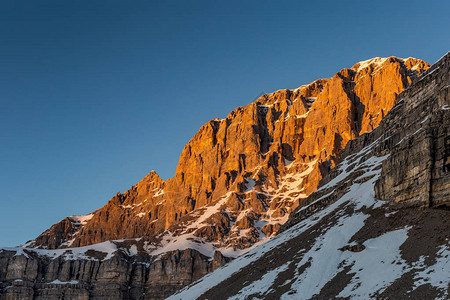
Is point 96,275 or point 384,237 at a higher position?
point 384,237

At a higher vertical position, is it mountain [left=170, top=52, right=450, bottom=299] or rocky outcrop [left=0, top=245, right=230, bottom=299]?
mountain [left=170, top=52, right=450, bottom=299]

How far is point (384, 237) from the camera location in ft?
171

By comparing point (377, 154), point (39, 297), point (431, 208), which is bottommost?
point (39, 297)

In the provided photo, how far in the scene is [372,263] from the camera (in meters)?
46.9

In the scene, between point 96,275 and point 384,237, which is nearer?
point 384,237

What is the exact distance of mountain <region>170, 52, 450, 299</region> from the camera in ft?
136

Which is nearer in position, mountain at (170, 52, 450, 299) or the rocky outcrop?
mountain at (170, 52, 450, 299)

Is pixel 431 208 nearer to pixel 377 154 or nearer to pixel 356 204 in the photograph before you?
pixel 356 204

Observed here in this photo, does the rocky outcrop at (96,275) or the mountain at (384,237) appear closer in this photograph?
the mountain at (384,237)

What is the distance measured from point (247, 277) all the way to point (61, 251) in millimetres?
148102

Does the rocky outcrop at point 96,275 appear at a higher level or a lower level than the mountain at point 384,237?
lower

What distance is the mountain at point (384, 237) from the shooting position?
41562 millimetres

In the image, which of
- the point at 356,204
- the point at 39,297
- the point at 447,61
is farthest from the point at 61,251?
the point at 447,61

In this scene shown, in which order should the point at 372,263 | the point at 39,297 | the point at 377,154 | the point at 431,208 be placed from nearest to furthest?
the point at 372,263 → the point at 431,208 → the point at 377,154 → the point at 39,297
